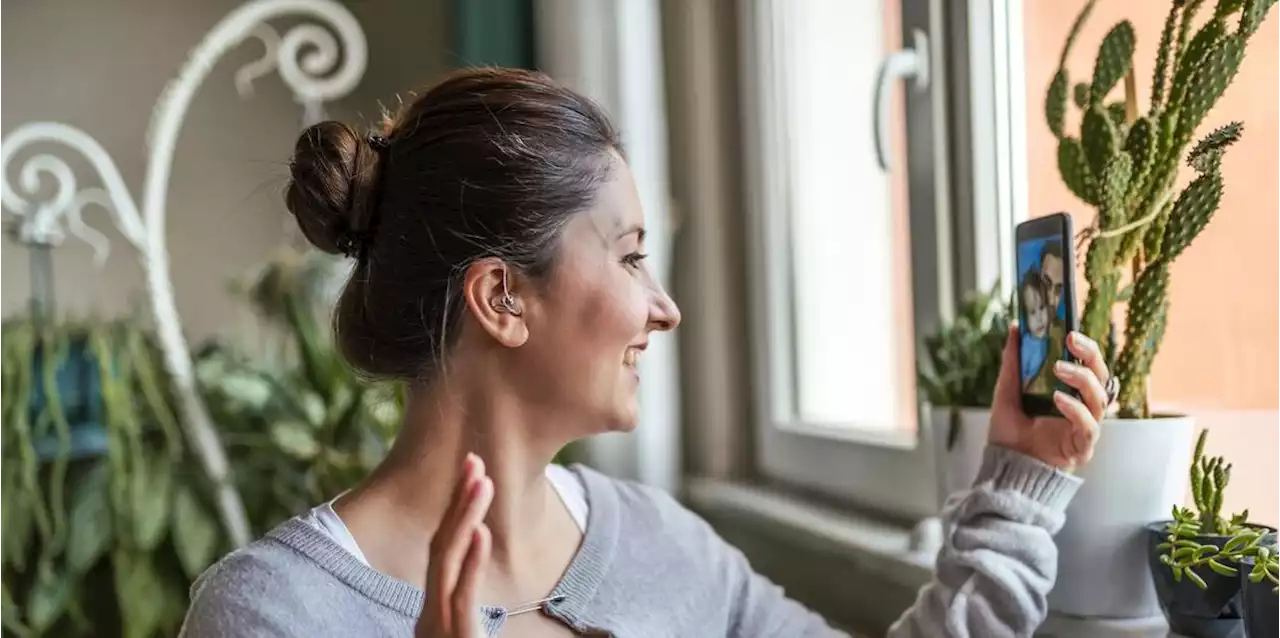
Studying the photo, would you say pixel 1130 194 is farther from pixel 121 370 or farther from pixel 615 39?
pixel 121 370

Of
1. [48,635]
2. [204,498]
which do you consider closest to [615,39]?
[204,498]

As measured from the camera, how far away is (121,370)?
1333 mm

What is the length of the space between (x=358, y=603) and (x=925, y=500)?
65 cm

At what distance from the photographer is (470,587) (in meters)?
0.53

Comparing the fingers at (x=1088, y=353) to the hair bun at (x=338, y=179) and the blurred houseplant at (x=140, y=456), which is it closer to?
the hair bun at (x=338, y=179)

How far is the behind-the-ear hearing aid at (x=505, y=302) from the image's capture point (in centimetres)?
77

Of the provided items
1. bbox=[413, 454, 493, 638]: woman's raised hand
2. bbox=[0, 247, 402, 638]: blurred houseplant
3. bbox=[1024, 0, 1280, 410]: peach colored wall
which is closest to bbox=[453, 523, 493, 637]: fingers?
bbox=[413, 454, 493, 638]: woman's raised hand

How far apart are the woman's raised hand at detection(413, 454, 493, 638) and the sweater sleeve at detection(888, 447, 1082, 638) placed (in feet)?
1.38

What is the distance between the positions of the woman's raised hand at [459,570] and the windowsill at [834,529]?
1.85 feet

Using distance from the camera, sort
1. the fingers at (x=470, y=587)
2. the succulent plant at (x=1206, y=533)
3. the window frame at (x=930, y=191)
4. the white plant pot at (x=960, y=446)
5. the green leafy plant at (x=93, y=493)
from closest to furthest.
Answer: the fingers at (x=470, y=587), the succulent plant at (x=1206, y=533), the white plant pot at (x=960, y=446), the window frame at (x=930, y=191), the green leafy plant at (x=93, y=493)

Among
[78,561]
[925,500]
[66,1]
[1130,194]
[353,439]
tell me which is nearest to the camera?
[1130,194]

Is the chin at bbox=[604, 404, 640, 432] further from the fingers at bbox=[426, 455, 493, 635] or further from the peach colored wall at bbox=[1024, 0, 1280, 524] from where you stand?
the peach colored wall at bbox=[1024, 0, 1280, 524]

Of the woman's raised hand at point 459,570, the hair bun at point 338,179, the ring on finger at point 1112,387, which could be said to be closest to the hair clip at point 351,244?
the hair bun at point 338,179

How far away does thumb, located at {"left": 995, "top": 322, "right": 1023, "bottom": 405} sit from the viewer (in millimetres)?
813
